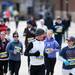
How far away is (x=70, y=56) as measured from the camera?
10.1 meters

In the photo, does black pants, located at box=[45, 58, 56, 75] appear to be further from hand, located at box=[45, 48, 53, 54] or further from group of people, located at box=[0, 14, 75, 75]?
hand, located at box=[45, 48, 53, 54]

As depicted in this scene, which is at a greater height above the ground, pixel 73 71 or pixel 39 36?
pixel 39 36

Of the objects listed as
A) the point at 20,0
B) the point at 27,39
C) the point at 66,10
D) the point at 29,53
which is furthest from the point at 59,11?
the point at 29,53

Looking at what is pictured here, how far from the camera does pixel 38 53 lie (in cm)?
1038

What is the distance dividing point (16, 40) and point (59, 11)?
46.6 m

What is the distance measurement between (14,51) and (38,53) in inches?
66.8

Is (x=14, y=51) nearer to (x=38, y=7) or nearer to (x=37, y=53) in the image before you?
(x=37, y=53)

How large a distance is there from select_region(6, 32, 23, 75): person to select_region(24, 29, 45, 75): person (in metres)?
1.60

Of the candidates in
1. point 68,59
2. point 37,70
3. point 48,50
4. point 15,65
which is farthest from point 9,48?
point 68,59

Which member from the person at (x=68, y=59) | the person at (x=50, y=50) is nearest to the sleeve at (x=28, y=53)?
the person at (x=68, y=59)

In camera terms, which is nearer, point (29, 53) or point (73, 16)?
point (29, 53)

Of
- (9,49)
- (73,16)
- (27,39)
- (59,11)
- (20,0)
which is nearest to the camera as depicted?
(9,49)

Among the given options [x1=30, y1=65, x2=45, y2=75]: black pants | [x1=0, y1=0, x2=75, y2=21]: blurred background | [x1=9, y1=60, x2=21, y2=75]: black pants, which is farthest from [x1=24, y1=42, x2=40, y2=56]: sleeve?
[x1=0, y1=0, x2=75, y2=21]: blurred background

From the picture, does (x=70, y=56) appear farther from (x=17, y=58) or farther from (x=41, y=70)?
(x=17, y=58)
